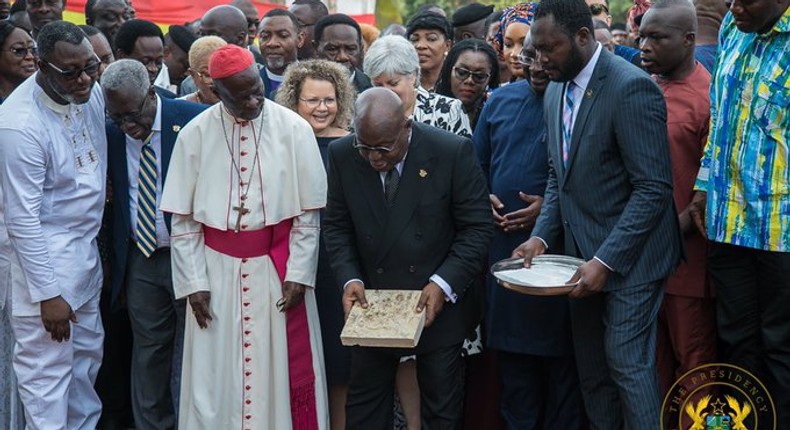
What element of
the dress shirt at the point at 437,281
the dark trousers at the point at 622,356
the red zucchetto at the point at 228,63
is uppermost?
the red zucchetto at the point at 228,63

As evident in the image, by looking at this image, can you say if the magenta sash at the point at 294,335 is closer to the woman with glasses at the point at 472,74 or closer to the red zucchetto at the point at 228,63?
the red zucchetto at the point at 228,63

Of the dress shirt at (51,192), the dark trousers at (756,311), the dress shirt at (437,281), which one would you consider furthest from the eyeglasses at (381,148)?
the dress shirt at (51,192)

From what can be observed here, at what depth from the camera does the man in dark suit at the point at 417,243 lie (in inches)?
204

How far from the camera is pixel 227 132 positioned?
5.55 metres

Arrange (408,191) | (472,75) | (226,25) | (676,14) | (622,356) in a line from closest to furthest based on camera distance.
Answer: (622,356) < (408,191) < (676,14) < (472,75) < (226,25)

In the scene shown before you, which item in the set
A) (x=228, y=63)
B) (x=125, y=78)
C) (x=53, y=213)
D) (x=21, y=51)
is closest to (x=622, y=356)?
(x=228, y=63)

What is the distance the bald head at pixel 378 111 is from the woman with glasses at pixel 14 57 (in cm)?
262

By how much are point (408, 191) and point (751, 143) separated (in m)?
1.72

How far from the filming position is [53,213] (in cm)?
575

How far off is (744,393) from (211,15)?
17.6 feet

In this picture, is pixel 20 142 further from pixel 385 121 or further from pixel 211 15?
pixel 211 15

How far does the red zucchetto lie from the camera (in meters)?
5.25

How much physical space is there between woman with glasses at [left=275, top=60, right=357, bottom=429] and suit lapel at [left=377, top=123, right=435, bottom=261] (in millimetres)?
765

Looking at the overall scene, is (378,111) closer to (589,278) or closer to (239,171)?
(239,171)
